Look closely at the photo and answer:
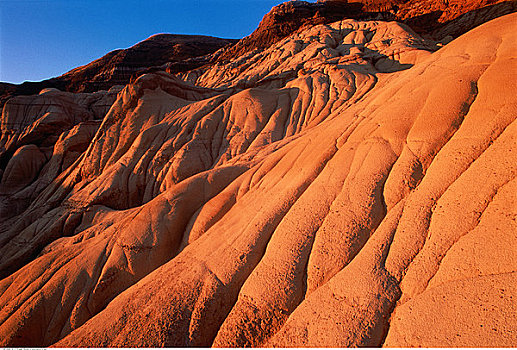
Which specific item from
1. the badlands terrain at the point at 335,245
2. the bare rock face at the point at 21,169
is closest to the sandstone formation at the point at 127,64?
the bare rock face at the point at 21,169

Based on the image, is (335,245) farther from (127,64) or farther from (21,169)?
(127,64)

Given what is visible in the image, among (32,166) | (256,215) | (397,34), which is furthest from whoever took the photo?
(397,34)

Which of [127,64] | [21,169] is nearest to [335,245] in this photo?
[21,169]

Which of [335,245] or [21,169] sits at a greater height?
[21,169]

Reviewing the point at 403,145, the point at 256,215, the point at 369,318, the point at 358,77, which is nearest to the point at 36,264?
the point at 256,215

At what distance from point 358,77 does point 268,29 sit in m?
27.3

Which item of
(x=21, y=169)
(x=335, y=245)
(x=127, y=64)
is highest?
(x=127, y=64)

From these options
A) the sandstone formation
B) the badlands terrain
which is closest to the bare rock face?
the badlands terrain

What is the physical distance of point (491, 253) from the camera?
1933 mm

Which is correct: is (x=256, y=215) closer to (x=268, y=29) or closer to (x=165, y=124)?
(x=165, y=124)

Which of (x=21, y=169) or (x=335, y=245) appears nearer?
(x=335, y=245)

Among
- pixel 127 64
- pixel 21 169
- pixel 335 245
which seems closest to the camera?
pixel 335 245

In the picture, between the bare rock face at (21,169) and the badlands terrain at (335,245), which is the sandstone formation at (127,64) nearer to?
the bare rock face at (21,169)

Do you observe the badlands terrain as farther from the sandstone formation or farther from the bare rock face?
the sandstone formation
